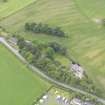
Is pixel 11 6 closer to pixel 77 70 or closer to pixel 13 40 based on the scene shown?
pixel 13 40

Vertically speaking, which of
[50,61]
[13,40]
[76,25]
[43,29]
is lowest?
[76,25]


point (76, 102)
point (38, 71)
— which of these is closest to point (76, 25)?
point (38, 71)

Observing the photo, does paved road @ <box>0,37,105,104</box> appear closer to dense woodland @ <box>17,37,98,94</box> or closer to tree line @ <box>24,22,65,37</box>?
dense woodland @ <box>17,37,98,94</box>

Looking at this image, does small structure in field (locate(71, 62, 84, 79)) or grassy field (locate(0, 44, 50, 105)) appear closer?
grassy field (locate(0, 44, 50, 105))

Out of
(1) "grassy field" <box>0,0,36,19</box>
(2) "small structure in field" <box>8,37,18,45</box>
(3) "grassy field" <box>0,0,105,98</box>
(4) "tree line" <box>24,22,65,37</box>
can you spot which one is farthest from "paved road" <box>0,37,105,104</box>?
(1) "grassy field" <box>0,0,36,19</box>

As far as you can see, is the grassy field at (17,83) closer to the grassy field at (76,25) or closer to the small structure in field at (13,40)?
the small structure in field at (13,40)

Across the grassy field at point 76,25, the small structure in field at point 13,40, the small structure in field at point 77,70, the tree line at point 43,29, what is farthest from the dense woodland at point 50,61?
the tree line at point 43,29
